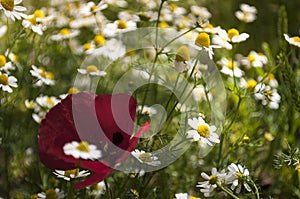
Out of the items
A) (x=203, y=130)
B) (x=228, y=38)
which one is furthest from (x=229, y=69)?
(x=203, y=130)

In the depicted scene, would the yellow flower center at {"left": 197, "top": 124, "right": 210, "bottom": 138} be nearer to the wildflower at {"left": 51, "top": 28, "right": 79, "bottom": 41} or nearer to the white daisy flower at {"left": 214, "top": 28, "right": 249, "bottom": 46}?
the white daisy flower at {"left": 214, "top": 28, "right": 249, "bottom": 46}

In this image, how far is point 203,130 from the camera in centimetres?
60

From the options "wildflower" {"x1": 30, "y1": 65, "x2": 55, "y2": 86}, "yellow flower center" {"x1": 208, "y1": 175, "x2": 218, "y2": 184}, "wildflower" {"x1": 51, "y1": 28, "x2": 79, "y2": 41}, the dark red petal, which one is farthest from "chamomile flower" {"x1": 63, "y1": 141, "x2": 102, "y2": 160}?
"wildflower" {"x1": 51, "y1": 28, "x2": 79, "y2": 41}

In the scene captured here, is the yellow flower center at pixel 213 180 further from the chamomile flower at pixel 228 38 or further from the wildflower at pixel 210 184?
the chamomile flower at pixel 228 38

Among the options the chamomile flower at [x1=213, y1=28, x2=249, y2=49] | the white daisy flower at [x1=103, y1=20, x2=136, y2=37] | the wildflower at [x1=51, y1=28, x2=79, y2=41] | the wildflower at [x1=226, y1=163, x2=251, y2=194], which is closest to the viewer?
the wildflower at [x1=226, y1=163, x2=251, y2=194]

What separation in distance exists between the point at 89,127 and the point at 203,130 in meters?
0.12

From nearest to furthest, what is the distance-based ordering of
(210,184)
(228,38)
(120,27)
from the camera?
(210,184) → (228,38) → (120,27)

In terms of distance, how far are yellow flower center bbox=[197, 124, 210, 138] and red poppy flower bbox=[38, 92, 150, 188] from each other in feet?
0.21

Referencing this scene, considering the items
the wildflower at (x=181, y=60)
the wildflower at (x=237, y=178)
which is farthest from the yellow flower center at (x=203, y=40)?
the wildflower at (x=237, y=178)

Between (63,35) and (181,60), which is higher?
(181,60)

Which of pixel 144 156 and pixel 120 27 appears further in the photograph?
pixel 120 27

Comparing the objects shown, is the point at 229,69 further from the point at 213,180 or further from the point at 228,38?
the point at 213,180

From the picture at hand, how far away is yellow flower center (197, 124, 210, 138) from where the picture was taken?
0.60 meters

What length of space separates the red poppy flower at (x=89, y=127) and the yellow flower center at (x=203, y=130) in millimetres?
64
